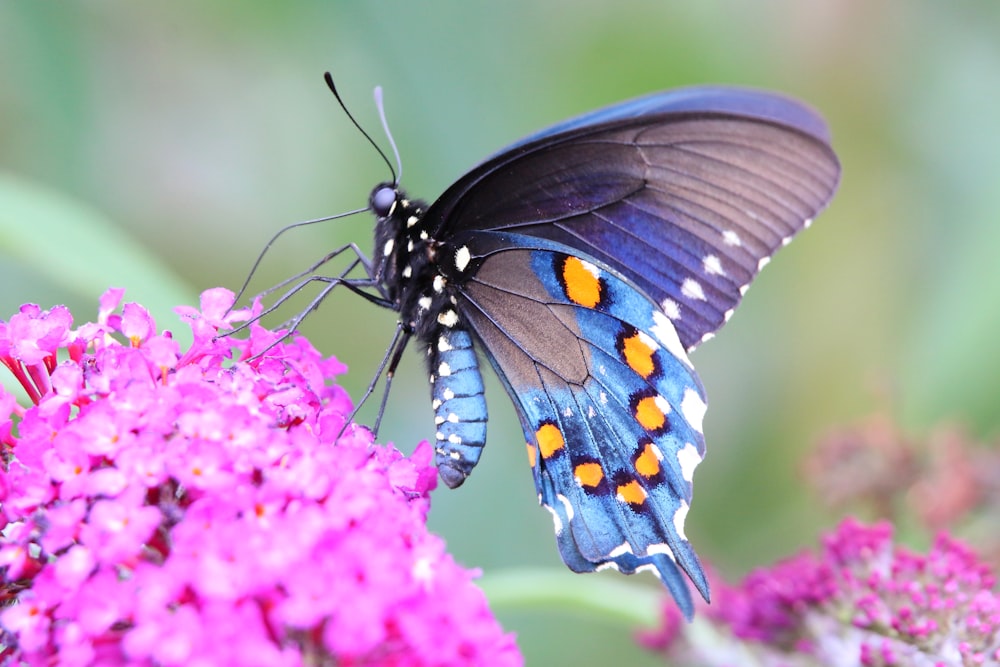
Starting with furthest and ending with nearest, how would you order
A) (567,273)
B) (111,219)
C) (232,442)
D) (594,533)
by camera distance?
(111,219) → (567,273) → (594,533) → (232,442)

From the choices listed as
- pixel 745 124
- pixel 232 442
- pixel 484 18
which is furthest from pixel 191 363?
pixel 484 18

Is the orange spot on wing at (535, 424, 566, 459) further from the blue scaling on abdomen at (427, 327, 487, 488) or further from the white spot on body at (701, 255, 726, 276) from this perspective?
the white spot on body at (701, 255, 726, 276)

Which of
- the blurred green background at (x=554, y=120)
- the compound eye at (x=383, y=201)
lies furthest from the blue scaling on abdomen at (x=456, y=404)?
the blurred green background at (x=554, y=120)

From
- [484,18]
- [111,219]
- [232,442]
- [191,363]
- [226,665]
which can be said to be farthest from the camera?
[484,18]

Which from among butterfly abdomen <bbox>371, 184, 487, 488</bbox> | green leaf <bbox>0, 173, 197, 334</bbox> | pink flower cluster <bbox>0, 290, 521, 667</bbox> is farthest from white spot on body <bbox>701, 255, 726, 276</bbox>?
green leaf <bbox>0, 173, 197, 334</bbox>

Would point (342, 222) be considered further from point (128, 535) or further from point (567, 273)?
point (128, 535)

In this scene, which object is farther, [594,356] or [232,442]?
[594,356]

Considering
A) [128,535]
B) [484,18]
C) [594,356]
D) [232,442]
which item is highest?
[484,18]

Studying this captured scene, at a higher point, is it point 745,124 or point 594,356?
point 745,124

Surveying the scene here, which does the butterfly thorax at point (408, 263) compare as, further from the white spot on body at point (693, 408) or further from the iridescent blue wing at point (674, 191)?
the white spot on body at point (693, 408)
